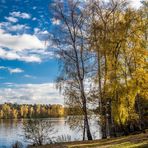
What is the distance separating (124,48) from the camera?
25047 mm

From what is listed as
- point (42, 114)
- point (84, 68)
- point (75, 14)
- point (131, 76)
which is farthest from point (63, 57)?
point (42, 114)

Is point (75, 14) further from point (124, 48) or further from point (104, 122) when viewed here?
point (104, 122)

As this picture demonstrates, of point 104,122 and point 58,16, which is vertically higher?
point 58,16

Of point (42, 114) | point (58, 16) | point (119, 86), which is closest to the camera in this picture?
point (119, 86)

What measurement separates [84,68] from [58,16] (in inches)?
181

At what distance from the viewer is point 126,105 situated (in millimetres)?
24938

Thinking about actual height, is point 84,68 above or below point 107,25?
below

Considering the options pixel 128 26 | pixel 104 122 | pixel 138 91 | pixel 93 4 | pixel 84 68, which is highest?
pixel 93 4

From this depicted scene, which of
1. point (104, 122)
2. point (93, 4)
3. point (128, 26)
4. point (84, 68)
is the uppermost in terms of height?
point (93, 4)

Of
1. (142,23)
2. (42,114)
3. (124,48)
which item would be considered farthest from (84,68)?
(42,114)

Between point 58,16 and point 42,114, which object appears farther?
point 42,114

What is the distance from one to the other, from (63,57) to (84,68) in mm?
1847

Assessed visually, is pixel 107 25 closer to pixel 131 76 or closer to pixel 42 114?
pixel 131 76

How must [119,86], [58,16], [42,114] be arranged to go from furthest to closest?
[42,114]
[58,16]
[119,86]
